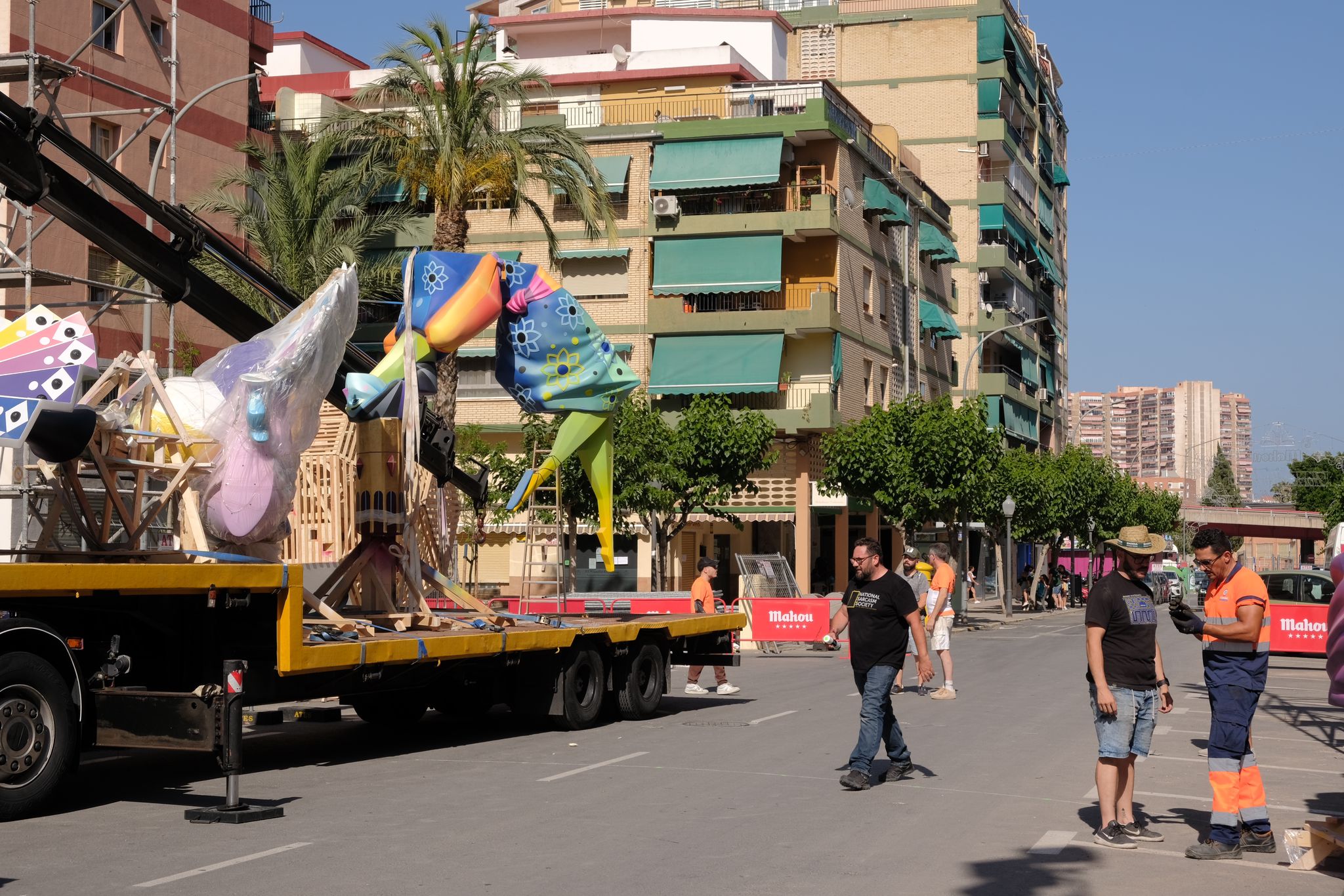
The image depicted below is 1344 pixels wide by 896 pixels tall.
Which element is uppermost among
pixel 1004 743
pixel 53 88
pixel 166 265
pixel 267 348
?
pixel 53 88

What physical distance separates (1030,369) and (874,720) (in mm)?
65409

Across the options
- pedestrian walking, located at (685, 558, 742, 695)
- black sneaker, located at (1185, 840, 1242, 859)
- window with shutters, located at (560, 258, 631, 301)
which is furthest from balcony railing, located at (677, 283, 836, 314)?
black sneaker, located at (1185, 840, 1242, 859)

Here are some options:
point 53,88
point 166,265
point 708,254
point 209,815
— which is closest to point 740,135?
point 708,254

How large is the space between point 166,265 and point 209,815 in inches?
222

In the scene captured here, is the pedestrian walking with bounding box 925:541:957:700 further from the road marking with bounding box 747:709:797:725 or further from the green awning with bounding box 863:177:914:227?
the green awning with bounding box 863:177:914:227

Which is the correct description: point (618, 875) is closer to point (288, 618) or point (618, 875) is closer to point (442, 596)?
point (288, 618)

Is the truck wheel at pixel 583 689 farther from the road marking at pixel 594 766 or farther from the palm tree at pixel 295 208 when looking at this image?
the palm tree at pixel 295 208

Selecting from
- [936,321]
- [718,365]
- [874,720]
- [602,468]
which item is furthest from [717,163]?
[874,720]

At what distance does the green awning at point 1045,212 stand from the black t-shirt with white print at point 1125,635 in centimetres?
7093

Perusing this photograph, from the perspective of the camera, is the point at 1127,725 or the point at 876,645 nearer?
the point at 1127,725

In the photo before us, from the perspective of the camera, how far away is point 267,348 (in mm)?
12711

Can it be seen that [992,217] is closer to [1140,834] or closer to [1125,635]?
[1125,635]

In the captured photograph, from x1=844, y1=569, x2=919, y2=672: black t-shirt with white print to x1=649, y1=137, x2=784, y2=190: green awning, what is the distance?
3259 cm

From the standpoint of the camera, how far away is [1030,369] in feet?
245
